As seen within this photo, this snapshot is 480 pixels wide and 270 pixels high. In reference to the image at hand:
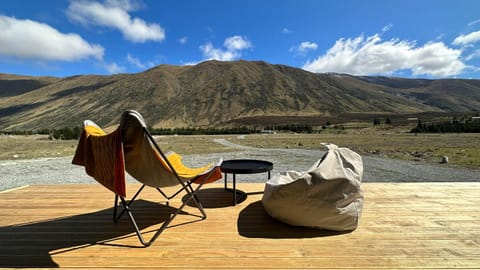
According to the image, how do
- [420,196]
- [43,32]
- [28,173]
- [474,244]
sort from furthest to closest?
[43,32] < [28,173] < [420,196] < [474,244]

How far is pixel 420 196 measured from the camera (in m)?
2.86

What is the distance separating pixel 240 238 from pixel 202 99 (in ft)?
291

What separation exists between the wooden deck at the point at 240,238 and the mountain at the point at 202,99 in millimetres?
65356

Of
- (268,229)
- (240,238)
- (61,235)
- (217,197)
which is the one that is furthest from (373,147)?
(61,235)

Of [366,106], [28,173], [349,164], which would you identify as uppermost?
[366,106]

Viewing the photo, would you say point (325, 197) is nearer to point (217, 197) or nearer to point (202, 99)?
point (217, 197)

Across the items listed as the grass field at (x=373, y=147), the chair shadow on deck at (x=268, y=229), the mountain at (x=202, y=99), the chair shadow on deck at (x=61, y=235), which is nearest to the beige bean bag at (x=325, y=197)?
the chair shadow on deck at (x=268, y=229)

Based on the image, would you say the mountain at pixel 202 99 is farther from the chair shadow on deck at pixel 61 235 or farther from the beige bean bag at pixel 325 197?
the beige bean bag at pixel 325 197

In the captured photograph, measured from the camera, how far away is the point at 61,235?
198 cm

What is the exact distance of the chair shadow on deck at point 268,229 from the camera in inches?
76.2

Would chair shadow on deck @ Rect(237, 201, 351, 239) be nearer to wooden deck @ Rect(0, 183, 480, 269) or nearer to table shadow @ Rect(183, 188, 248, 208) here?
wooden deck @ Rect(0, 183, 480, 269)

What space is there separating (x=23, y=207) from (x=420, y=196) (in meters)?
4.42

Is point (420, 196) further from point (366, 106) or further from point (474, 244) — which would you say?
point (366, 106)

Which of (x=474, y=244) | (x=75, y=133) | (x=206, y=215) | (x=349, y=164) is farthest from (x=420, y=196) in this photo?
(x=75, y=133)
